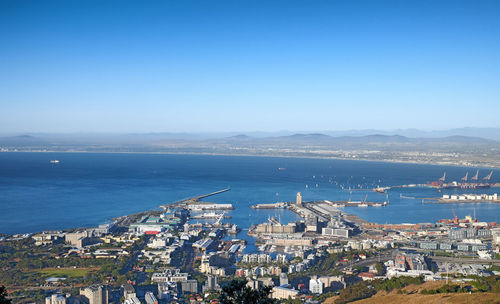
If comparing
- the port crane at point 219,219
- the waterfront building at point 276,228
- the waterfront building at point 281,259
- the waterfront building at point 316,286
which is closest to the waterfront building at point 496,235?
the waterfront building at point 276,228

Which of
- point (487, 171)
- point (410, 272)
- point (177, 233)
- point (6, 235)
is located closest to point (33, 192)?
point (6, 235)

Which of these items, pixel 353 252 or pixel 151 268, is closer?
pixel 151 268

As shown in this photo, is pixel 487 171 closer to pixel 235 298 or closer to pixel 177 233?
pixel 177 233

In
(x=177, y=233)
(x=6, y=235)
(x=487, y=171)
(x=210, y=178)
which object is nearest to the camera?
(x=6, y=235)

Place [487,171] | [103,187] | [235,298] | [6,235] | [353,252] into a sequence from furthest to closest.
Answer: [487,171], [103,187], [6,235], [353,252], [235,298]

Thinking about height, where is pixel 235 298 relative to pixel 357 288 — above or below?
above

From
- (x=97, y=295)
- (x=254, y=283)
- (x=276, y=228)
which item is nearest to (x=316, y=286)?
(x=254, y=283)

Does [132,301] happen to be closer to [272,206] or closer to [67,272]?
[67,272]

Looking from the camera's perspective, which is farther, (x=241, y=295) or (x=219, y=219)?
(x=219, y=219)
